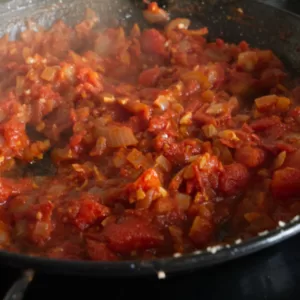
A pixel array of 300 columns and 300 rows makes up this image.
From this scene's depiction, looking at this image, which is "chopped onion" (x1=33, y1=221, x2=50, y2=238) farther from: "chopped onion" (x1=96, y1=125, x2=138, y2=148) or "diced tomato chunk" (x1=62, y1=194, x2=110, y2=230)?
"chopped onion" (x1=96, y1=125, x2=138, y2=148)

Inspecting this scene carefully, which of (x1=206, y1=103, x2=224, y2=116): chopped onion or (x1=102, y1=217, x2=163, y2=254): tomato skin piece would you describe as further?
(x1=206, y1=103, x2=224, y2=116): chopped onion

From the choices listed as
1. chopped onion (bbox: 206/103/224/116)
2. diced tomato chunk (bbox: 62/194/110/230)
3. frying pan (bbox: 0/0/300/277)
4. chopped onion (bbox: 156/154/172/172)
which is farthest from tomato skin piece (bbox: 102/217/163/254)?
frying pan (bbox: 0/0/300/277)

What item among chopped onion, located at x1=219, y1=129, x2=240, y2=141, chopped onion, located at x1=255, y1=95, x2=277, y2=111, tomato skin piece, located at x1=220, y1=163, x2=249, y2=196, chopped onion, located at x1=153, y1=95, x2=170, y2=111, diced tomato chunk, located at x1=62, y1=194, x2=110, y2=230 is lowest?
tomato skin piece, located at x1=220, y1=163, x2=249, y2=196

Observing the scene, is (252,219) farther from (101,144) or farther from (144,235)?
→ (101,144)

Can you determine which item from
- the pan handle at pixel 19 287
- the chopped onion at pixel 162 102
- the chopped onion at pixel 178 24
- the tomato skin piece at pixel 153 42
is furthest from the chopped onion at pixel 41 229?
the chopped onion at pixel 178 24

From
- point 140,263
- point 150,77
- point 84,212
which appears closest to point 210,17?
point 150,77

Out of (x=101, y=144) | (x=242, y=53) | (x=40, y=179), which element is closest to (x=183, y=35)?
(x=242, y=53)
